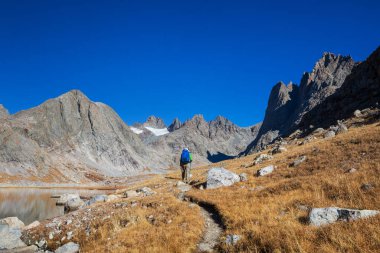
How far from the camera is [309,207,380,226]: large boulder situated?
9.39 metres

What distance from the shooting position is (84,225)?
18.4 metres

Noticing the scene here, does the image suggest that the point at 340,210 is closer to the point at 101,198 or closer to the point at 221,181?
the point at 221,181

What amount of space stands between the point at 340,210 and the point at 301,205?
346cm

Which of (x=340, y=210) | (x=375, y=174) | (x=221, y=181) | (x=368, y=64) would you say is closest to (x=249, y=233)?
(x=340, y=210)

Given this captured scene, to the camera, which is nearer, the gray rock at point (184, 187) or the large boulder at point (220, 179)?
the large boulder at point (220, 179)

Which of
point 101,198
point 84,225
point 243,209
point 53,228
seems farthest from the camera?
point 101,198

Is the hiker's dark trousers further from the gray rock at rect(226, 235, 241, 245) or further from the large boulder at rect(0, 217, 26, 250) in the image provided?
the gray rock at rect(226, 235, 241, 245)

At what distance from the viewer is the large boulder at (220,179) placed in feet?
80.0

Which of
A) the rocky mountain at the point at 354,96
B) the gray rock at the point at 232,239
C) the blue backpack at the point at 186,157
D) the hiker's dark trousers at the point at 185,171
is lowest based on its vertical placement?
the gray rock at the point at 232,239

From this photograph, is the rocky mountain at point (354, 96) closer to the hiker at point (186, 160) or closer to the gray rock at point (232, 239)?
the hiker at point (186, 160)

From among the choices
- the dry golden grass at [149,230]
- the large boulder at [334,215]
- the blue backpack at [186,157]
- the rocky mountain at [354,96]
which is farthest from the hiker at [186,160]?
the rocky mountain at [354,96]

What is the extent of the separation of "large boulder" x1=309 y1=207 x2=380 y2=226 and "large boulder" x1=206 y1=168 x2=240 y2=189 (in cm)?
1373

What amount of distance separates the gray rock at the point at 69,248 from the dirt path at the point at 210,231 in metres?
6.56

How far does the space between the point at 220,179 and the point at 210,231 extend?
11129 millimetres
